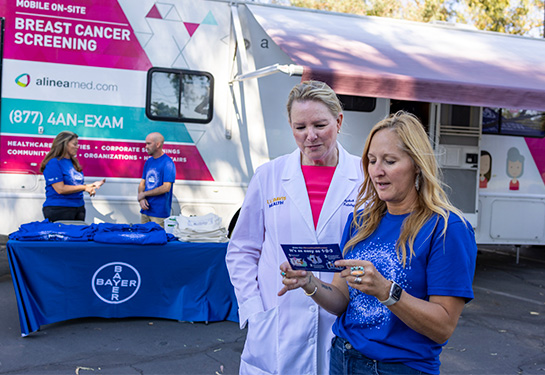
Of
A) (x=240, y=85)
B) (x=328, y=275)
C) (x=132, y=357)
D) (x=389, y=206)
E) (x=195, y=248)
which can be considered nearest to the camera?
(x=389, y=206)

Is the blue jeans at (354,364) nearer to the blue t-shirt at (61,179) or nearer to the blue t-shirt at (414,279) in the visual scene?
the blue t-shirt at (414,279)

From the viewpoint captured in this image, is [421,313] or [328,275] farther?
[328,275]

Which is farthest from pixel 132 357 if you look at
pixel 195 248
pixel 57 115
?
pixel 57 115

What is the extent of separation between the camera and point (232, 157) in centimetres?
682

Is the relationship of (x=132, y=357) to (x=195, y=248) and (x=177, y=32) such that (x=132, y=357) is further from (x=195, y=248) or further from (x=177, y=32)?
(x=177, y=32)

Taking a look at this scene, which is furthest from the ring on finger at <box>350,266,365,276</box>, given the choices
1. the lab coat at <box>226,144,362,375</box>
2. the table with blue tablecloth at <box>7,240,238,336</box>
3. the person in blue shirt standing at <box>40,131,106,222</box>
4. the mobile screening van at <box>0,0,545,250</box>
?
the person in blue shirt standing at <box>40,131,106,222</box>

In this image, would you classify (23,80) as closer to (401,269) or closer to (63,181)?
(63,181)

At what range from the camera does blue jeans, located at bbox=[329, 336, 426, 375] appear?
5.69ft

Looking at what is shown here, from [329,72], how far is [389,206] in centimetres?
398

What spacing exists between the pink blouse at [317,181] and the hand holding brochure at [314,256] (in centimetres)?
59

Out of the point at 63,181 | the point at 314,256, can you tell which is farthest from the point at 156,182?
the point at 314,256

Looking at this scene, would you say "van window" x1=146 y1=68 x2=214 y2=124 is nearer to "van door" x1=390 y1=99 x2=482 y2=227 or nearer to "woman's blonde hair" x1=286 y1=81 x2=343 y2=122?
"van door" x1=390 y1=99 x2=482 y2=227

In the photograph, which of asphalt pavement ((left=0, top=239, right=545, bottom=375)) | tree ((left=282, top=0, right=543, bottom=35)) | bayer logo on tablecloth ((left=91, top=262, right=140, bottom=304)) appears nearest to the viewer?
asphalt pavement ((left=0, top=239, right=545, bottom=375))

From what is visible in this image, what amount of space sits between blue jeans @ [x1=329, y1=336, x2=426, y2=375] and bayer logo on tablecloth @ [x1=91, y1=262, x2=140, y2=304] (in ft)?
11.6
